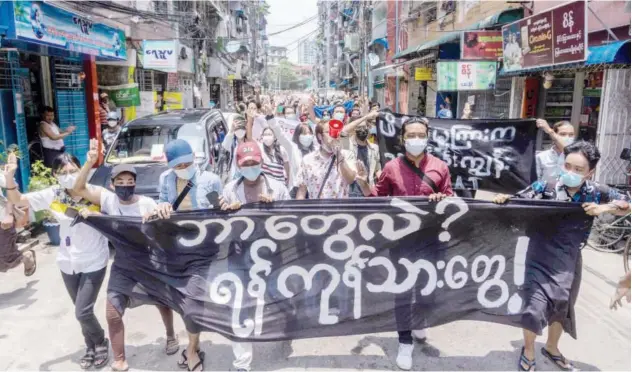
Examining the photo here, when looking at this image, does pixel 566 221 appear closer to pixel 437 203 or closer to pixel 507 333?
pixel 437 203

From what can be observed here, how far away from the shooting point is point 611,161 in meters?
7.79

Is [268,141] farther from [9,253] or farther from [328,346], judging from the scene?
[9,253]

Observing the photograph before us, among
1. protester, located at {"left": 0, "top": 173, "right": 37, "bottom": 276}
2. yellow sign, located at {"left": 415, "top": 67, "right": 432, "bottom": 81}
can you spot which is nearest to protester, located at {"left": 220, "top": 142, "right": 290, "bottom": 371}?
protester, located at {"left": 0, "top": 173, "right": 37, "bottom": 276}

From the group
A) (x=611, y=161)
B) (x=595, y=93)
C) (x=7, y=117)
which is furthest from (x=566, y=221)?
(x=7, y=117)

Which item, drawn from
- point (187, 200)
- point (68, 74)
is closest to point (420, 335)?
point (187, 200)

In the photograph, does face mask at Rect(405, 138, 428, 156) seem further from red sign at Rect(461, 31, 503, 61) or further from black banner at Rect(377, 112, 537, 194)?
red sign at Rect(461, 31, 503, 61)

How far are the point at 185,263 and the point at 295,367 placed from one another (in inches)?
47.5

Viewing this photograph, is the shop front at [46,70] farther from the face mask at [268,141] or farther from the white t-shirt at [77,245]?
the white t-shirt at [77,245]

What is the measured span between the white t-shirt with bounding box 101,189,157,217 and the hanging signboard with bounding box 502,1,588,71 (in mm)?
7466

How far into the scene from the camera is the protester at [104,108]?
13312 millimetres

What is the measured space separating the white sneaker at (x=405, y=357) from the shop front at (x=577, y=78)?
5.68m

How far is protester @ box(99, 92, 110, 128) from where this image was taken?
13312 mm

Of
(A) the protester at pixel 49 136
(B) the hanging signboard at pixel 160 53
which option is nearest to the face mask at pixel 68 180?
(A) the protester at pixel 49 136

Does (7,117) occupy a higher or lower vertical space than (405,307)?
higher
